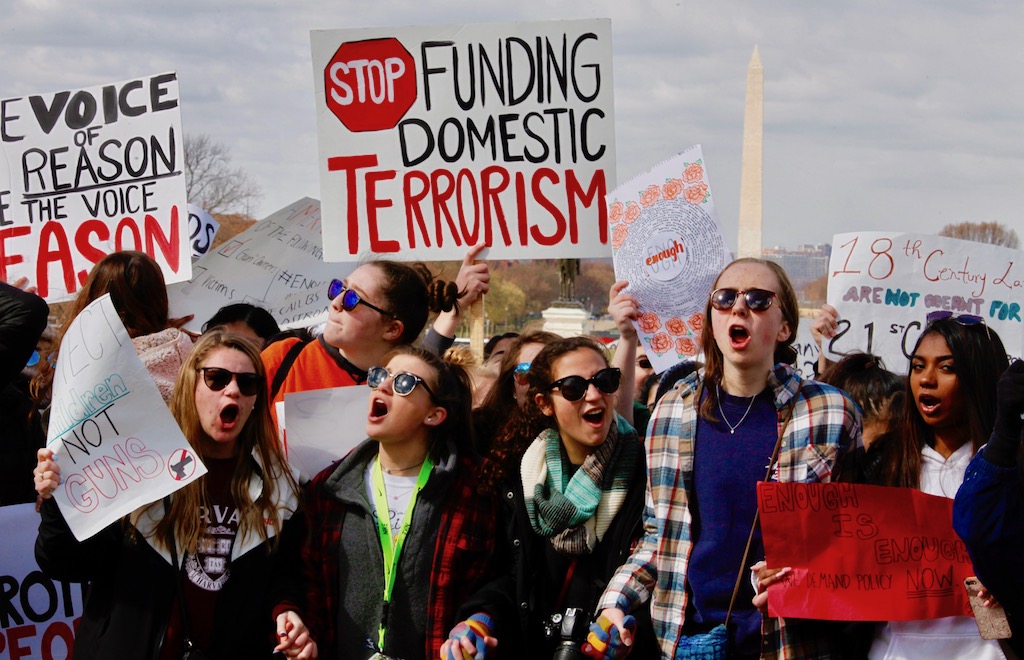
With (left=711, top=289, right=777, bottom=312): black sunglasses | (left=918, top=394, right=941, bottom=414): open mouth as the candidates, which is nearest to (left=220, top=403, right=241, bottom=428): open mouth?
(left=711, top=289, right=777, bottom=312): black sunglasses

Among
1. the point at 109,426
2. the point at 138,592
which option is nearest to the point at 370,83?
the point at 109,426

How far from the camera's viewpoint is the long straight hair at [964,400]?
3.46 meters

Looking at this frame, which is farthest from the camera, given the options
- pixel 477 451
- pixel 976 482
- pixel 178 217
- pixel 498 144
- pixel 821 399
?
pixel 178 217

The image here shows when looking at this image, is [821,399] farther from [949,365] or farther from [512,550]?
[512,550]

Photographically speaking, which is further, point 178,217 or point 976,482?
point 178,217

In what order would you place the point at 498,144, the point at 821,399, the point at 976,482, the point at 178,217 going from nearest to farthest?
1. the point at 976,482
2. the point at 821,399
3. the point at 498,144
4. the point at 178,217

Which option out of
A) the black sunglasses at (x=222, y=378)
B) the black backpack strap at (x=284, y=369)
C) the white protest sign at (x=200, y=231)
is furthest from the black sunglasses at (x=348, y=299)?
the white protest sign at (x=200, y=231)

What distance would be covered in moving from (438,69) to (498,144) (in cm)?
46

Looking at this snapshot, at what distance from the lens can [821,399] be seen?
3430 millimetres

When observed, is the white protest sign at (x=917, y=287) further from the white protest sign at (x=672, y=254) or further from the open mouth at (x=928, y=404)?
the open mouth at (x=928, y=404)

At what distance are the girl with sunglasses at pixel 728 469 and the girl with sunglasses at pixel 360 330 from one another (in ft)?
4.50

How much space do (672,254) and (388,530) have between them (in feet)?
5.38

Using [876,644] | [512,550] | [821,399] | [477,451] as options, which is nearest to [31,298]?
[477,451]

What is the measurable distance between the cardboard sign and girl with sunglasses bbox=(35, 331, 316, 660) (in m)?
1.51
